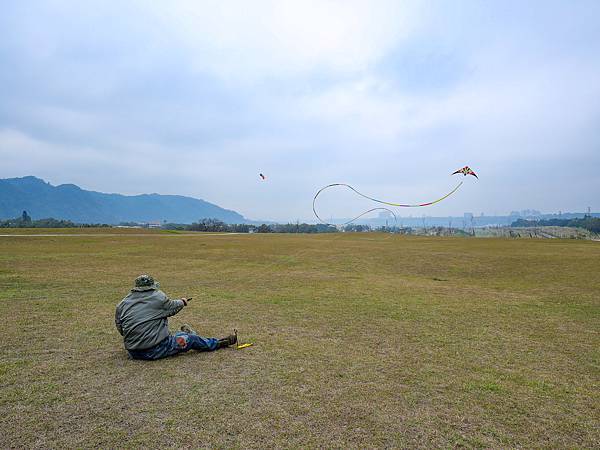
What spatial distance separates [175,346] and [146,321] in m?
0.81

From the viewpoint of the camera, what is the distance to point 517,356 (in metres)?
7.94

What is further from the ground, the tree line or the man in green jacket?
the tree line

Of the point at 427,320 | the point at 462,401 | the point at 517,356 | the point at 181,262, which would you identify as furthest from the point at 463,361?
the point at 181,262

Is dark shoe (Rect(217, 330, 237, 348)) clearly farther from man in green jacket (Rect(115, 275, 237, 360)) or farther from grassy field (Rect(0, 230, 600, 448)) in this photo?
man in green jacket (Rect(115, 275, 237, 360))

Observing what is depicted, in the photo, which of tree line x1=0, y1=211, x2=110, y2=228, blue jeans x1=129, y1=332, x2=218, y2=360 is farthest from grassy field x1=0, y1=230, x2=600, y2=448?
tree line x1=0, y1=211, x2=110, y2=228

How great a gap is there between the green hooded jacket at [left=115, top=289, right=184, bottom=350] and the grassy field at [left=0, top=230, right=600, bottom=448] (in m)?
0.45

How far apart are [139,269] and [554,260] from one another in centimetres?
2825

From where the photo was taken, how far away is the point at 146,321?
723 cm

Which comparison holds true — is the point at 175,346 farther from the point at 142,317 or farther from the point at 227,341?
the point at 227,341

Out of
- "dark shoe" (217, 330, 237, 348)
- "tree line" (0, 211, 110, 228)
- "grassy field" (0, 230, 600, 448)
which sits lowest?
"grassy field" (0, 230, 600, 448)

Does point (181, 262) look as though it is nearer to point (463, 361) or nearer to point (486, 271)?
point (486, 271)

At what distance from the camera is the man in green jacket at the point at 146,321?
7207 mm

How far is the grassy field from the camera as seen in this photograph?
4.82 m

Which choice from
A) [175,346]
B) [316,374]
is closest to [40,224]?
[175,346]
